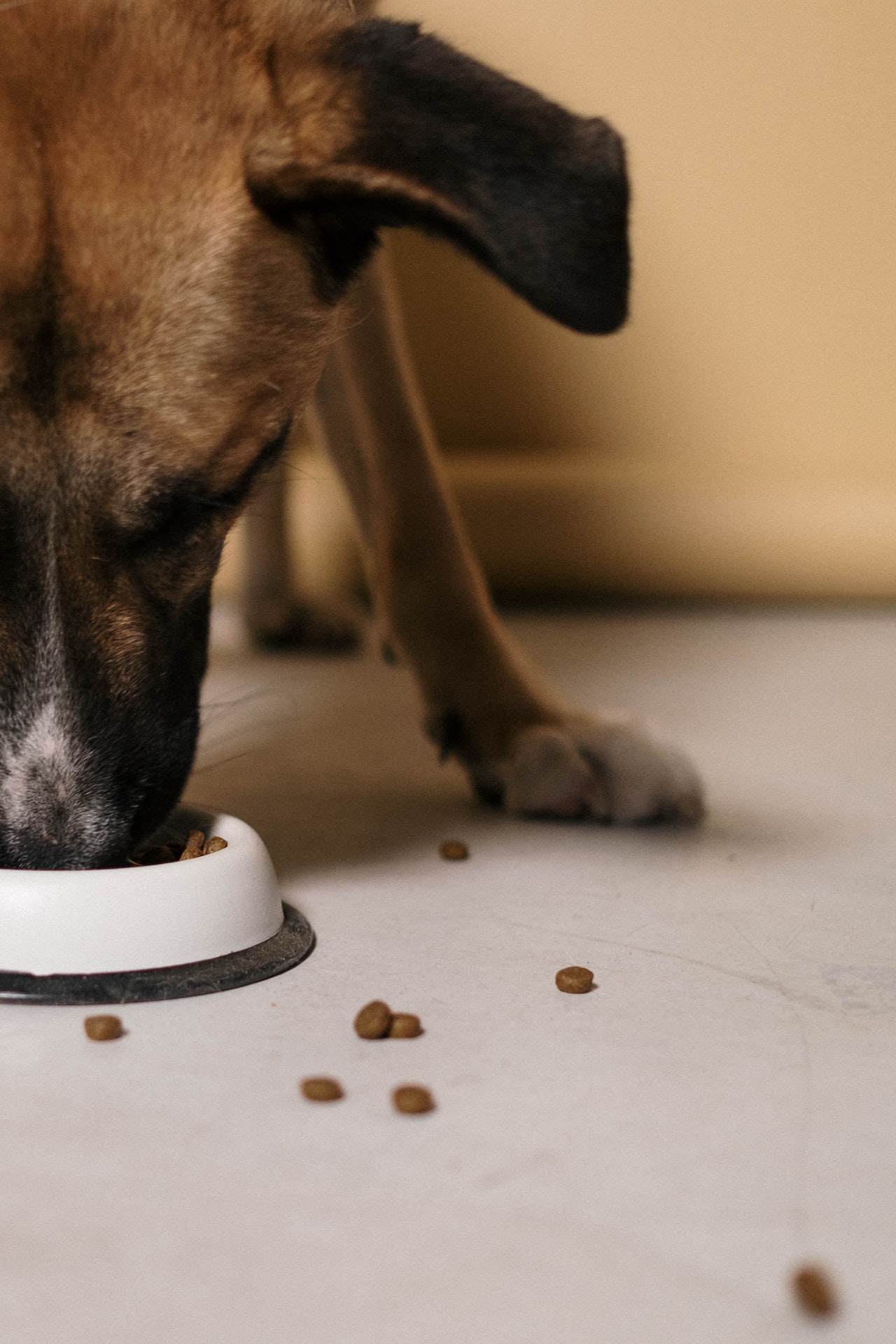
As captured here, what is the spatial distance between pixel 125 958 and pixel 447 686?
0.79 metres

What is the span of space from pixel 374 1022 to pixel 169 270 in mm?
697

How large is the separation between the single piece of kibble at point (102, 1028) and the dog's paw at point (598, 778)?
0.79m

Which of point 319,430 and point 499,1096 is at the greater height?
point 319,430

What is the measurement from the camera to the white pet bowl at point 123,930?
49.9 inches

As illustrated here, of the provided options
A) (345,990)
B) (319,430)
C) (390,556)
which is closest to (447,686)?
(390,556)

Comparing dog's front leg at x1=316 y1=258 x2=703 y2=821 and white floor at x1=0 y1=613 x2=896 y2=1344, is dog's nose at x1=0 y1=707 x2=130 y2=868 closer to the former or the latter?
white floor at x1=0 y1=613 x2=896 y2=1344

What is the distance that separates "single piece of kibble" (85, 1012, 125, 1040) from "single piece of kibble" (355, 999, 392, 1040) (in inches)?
8.0

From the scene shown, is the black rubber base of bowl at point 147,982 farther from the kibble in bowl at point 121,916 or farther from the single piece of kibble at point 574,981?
the single piece of kibble at point 574,981

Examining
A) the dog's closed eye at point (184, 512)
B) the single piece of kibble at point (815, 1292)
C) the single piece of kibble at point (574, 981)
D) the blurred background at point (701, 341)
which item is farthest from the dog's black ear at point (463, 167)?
the blurred background at point (701, 341)

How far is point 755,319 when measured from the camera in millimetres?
3988

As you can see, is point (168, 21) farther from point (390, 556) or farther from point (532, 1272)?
point (532, 1272)

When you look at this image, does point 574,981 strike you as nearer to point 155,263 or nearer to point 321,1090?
point 321,1090

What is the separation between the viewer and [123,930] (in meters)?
1.29

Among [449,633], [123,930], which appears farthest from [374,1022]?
[449,633]
